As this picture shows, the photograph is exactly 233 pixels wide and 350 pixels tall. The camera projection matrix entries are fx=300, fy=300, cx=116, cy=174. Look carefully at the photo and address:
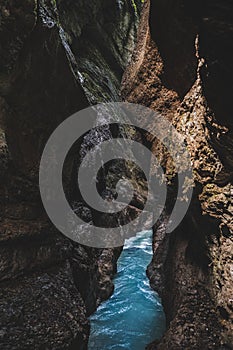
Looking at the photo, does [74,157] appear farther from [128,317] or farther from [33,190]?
[128,317]

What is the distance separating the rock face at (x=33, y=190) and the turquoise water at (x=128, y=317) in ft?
4.81

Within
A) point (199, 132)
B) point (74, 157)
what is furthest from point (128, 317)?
point (199, 132)

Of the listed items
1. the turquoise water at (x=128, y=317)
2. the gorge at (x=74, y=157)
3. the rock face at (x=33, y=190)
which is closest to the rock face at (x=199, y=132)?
the gorge at (x=74, y=157)

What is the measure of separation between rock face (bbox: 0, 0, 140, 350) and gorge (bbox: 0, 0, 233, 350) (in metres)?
0.02

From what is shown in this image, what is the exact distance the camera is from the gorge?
5417 mm

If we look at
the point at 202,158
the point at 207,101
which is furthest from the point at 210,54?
the point at 202,158

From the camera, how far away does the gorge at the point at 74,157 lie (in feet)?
17.8

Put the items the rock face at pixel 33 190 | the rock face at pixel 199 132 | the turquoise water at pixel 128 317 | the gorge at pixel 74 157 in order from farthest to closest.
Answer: the turquoise water at pixel 128 317
the rock face at pixel 33 190
the gorge at pixel 74 157
the rock face at pixel 199 132

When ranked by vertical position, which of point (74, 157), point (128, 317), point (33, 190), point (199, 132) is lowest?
point (128, 317)

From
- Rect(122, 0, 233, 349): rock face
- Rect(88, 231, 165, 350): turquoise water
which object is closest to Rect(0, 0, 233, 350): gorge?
Rect(122, 0, 233, 349): rock face

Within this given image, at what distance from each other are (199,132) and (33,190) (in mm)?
3981

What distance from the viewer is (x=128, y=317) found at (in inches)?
388

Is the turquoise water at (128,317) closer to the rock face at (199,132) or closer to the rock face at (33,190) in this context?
the rock face at (199,132)

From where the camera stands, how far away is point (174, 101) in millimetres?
7543
